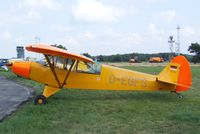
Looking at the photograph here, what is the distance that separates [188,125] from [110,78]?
4944 millimetres

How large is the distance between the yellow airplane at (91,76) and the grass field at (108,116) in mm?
452

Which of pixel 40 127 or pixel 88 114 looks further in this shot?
pixel 88 114

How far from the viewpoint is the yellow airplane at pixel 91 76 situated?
11711 mm

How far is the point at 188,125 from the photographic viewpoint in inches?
292

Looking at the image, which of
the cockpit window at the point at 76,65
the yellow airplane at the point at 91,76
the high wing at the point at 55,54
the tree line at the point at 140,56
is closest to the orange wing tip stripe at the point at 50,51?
the high wing at the point at 55,54

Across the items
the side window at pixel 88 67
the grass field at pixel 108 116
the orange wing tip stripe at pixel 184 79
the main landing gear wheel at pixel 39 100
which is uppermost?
the side window at pixel 88 67

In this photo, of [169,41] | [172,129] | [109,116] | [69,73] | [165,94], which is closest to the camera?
[172,129]

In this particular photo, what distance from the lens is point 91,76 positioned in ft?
39.4

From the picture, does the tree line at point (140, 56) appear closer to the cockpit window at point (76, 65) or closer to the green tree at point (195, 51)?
the green tree at point (195, 51)

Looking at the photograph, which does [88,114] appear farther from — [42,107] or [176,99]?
[176,99]

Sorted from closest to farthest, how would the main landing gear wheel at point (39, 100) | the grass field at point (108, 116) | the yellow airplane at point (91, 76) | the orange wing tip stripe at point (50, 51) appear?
1. the grass field at point (108, 116)
2. the orange wing tip stripe at point (50, 51)
3. the main landing gear wheel at point (39, 100)
4. the yellow airplane at point (91, 76)

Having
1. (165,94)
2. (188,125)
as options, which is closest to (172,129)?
(188,125)

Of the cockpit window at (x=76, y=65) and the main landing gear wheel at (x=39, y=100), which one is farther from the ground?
the cockpit window at (x=76, y=65)

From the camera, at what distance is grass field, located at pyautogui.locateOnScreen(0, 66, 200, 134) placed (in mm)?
7128
